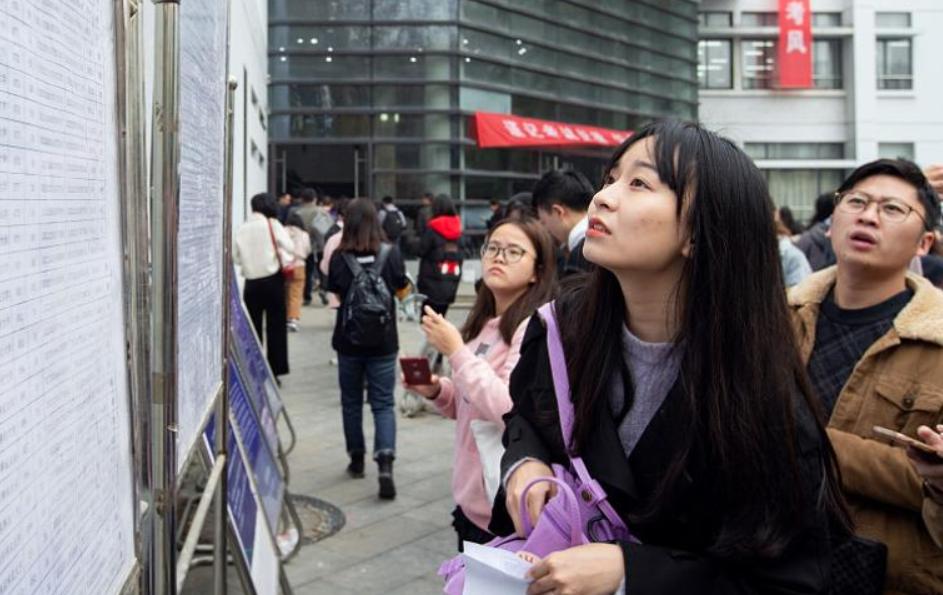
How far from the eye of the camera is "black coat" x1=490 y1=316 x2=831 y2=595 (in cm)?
153

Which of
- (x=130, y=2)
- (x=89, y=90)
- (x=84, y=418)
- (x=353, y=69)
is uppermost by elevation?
(x=353, y=69)

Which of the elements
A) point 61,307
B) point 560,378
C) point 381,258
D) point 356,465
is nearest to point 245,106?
point 381,258

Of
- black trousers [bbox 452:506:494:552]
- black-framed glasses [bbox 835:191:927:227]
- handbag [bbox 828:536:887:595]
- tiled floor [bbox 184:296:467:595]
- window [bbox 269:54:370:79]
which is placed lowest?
tiled floor [bbox 184:296:467:595]

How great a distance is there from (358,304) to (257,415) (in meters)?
1.26

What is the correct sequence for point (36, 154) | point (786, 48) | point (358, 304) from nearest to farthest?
point (36, 154)
point (358, 304)
point (786, 48)

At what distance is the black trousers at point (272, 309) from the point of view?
27.3ft

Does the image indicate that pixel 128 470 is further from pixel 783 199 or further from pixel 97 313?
pixel 783 199

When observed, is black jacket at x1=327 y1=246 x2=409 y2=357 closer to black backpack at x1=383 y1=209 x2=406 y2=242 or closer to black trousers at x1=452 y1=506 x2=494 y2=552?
black trousers at x1=452 y1=506 x2=494 y2=552

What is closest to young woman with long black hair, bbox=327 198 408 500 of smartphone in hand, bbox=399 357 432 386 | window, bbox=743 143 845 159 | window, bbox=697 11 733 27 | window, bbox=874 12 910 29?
smartphone in hand, bbox=399 357 432 386

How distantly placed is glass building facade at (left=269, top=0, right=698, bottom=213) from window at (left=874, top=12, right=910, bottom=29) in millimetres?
15618

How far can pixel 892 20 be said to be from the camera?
31109mm

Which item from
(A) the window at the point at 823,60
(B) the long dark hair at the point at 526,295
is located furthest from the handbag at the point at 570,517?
(A) the window at the point at 823,60

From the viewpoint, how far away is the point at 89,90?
1.18 metres

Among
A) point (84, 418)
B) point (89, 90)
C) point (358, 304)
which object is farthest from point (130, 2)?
point (358, 304)
